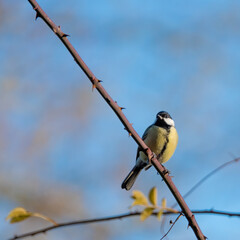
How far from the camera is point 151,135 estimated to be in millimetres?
5574

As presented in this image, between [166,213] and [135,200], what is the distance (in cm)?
11

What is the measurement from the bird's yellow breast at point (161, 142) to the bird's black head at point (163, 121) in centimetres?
23

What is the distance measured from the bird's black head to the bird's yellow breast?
231mm

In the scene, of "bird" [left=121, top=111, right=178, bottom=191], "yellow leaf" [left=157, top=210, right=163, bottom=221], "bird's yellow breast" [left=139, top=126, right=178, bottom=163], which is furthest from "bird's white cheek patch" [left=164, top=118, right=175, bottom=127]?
"yellow leaf" [left=157, top=210, right=163, bottom=221]

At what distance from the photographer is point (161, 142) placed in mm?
5520

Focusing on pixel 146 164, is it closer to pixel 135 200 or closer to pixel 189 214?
pixel 189 214

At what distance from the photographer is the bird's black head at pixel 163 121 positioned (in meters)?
5.92

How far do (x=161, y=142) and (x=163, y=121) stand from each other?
0.59m

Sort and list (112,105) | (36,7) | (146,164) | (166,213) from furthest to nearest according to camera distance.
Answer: (146,164) < (112,105) < (36,7) < (166,213)

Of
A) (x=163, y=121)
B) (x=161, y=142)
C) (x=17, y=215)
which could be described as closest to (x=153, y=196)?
(x=17, y=215)

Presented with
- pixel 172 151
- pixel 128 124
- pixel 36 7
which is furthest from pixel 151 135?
pixel 36 7

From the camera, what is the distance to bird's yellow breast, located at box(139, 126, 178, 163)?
550 centimetres

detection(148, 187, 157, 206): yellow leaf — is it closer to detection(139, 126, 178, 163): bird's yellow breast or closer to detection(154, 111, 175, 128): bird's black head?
detection(139, 126, 178, 163): bird's yellow breast

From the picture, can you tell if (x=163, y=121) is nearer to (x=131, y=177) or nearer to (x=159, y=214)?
(x=131, y=177)
